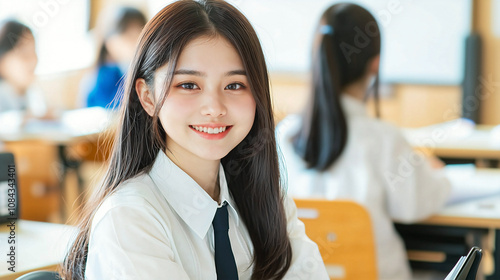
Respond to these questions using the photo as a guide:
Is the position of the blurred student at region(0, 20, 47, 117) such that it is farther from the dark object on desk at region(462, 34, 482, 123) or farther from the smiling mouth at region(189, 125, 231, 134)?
the dark object on desk at region(462, 34, 482, 123)

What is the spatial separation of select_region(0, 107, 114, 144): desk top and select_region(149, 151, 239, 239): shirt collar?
7.32ft

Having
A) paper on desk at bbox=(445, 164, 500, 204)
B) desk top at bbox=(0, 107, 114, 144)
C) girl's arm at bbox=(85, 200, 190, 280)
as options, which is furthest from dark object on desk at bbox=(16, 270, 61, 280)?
desk top at bbox=(0, 107, 114, 144)

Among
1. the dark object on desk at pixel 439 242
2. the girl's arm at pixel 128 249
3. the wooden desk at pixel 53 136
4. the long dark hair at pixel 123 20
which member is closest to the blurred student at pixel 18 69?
the wooden desk at pixel 53 136

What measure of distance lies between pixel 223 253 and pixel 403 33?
3.64 metres

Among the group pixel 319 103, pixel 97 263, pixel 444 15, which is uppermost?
pixel 444 15

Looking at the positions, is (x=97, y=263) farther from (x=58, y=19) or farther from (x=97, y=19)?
(x=97, y=19)

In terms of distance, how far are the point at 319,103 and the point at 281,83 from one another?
290 cm

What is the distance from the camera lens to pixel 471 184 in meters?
2.27

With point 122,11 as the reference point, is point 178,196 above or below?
below

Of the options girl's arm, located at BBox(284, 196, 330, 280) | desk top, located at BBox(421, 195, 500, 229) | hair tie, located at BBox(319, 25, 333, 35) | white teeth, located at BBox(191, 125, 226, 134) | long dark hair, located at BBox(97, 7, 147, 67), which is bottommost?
desk top, located at BBox(421, 195, 500, 229)

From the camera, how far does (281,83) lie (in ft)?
16.4

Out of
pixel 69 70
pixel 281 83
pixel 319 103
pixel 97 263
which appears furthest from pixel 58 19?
pixel 97 263

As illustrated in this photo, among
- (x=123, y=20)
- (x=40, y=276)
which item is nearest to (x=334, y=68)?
(x=40, y=276)

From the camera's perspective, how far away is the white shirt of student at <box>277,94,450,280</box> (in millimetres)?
2035
